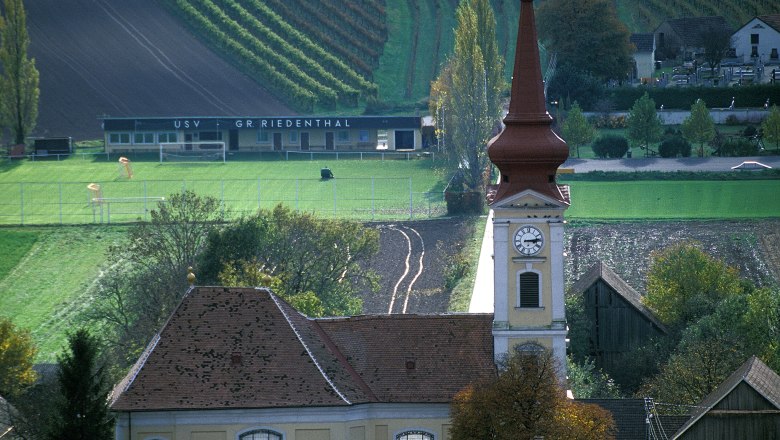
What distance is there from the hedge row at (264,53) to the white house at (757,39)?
1132 inches

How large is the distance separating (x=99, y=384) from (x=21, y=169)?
70728mm

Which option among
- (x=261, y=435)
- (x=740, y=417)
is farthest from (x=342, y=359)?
(x=740, y=417)

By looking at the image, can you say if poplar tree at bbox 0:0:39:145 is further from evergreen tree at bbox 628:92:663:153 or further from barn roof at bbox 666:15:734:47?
barn roof at bbox 666:15:734:47

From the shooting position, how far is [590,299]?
307 feet

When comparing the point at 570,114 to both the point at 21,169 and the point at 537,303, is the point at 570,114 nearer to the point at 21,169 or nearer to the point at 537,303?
the point at 21,169

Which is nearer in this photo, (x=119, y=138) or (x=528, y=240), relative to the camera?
(x=528, y=240)

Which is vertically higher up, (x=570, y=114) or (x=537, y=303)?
(x=570, y=114)

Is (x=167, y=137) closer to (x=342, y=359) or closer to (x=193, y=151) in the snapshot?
(x=193, y=151)

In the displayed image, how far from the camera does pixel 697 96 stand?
477 ft

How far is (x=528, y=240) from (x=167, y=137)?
243ft

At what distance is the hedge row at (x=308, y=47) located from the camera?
15662 cm

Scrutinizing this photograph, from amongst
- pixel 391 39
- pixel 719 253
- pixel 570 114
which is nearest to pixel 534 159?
pixel 719 253

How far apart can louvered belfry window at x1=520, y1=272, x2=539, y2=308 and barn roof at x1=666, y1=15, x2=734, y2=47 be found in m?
91.6

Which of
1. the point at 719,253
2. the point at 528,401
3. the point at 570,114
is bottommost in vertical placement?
the point at 528,401
